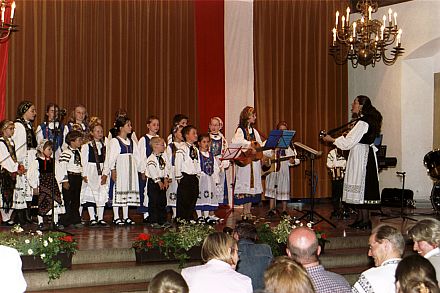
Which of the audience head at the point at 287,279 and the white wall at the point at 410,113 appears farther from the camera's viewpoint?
the white wall at the point at 410,113

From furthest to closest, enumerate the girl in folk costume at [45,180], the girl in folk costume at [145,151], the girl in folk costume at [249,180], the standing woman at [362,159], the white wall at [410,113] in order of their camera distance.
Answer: the white wall at [410,113], the girl in folk costume at [249,180], the girl in folk costume at [145,151], the standing woman at [362,159], the girl in folk costume at [45,180]

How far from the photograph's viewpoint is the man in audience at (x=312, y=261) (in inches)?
174

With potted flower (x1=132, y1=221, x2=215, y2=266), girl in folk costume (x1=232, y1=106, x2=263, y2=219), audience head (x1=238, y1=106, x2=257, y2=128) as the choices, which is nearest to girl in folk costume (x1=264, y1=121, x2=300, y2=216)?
girl in folk costume (x1=232, y1=106, x2=263, y2=219)

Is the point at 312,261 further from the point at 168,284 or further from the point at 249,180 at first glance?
the point at 249,180

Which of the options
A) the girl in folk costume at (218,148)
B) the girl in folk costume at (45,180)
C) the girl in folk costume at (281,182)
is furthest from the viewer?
the girl in folk costume at (281,182)

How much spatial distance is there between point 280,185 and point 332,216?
0.92m

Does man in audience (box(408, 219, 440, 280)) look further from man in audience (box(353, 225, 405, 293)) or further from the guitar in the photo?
the guitar

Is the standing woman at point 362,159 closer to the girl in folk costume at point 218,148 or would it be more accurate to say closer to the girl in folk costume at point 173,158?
the girl in folk costume at point 218,148

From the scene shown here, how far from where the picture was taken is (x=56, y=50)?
12266mm

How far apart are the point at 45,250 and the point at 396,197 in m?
7.38

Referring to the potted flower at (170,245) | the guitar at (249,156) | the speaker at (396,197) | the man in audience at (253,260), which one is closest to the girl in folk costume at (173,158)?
the guitar at (249,156)

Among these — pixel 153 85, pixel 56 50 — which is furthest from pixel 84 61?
pixel 153 85

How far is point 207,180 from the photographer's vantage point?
10.6m

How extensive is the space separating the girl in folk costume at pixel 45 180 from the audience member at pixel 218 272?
4.93 m
